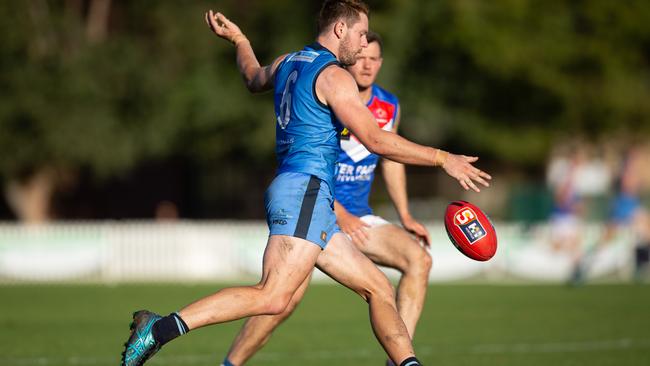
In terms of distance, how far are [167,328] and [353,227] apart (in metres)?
2.03

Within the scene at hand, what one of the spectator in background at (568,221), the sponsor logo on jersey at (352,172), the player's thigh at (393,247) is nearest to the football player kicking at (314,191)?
the player's thigh at (393,247)

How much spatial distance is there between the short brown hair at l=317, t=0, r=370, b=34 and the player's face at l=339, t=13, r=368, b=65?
3cm

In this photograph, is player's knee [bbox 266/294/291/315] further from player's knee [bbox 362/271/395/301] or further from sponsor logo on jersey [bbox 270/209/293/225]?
player's knee [bbox 362/271/395/301]

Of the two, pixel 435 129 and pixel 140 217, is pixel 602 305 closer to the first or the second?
pixel 435 129

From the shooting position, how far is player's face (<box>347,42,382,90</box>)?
8.29 m

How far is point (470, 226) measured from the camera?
7004 millimetres

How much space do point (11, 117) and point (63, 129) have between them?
136 cm

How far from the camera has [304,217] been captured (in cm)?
662

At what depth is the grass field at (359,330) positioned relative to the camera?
31.5 feet

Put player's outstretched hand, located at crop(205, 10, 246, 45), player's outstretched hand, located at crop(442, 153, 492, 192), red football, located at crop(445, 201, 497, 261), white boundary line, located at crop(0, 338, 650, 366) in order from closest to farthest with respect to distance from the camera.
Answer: player's outstretched hand, located at crop(442, 153, 492, 192) < red football, located at crop(445, 201, 497, 261) < player's outstretched hand, located at crop(205, 10, 246, 45) < white boundary line, located at crop(0, 338, 650, 366)

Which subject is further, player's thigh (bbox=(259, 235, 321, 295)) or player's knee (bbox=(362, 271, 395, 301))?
player's knee (bbox=(362, 271, 395, 301))

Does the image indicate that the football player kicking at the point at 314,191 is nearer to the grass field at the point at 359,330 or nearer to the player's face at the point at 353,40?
the player's face at the point at 353,40

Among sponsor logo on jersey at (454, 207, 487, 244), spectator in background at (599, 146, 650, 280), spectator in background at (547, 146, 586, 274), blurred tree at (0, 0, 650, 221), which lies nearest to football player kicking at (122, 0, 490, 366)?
sponsor logo on jersey at (454, 207, 487, 244)

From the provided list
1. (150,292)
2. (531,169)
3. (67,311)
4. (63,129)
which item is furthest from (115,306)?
(531,169)
